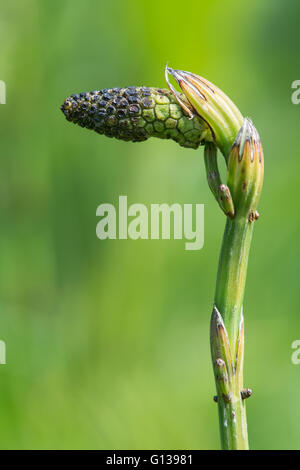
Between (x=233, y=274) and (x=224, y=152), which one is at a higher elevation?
(x=224, y=152)

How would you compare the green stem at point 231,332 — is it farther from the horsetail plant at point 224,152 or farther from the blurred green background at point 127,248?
the blurred green background at point 127,248

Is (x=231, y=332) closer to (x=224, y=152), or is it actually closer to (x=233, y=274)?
(x=233, y=274)

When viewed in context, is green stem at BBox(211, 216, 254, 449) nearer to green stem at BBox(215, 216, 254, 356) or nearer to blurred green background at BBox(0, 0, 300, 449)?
green stem at BBox(215, 216, 254, 356)

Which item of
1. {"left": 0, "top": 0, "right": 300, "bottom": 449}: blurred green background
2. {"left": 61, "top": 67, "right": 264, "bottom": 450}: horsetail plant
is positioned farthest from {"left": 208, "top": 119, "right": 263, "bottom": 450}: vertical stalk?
{"left": 0, "top": 0, "right": 300, "bottom": 449}: blurred green background

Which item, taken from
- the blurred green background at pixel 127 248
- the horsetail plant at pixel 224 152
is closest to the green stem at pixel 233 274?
the horsetail plant at pixel 224 152

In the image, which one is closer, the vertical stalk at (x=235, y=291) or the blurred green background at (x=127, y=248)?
the vertical stalk at (x=235, y=291)

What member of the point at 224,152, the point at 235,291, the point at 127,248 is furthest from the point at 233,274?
the point at 127,248
